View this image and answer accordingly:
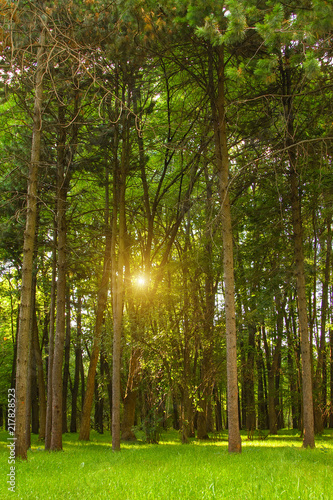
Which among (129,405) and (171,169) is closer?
(129,405)

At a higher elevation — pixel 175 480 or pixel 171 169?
pixel 171 169

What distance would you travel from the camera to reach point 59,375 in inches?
447

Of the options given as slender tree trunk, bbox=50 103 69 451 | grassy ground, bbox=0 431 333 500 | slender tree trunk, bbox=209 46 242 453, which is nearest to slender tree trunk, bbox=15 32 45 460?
grassy ground, bbox=0 431 333 500

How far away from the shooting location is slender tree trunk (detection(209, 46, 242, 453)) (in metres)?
8.71

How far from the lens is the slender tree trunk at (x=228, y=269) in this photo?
28.6 feet

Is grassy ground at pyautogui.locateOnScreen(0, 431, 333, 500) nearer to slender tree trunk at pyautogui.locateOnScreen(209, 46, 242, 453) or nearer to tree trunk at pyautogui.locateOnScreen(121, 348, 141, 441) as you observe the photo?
slender tree trunk at pyautogui.locateOnScreen(209, 46, 242, 453)

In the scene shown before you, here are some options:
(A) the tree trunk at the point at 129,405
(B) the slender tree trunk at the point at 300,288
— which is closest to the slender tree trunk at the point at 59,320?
(A) the tree trunk at the point at 129,405

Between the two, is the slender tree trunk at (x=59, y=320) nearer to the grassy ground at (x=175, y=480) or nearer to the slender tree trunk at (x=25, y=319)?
the slender tree trunk at (x=25, y=319)

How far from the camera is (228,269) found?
9.25 meters

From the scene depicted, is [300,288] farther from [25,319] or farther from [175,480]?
[25,319]

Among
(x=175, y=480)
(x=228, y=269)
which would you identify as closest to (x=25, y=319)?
(x=175, y=480)

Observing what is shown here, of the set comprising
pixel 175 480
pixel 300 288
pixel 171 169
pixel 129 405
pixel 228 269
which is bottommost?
pixel 129 405

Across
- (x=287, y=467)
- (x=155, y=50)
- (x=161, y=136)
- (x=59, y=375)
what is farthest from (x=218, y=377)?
(x=155, y=50)

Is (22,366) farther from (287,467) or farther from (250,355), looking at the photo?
(250,355)
